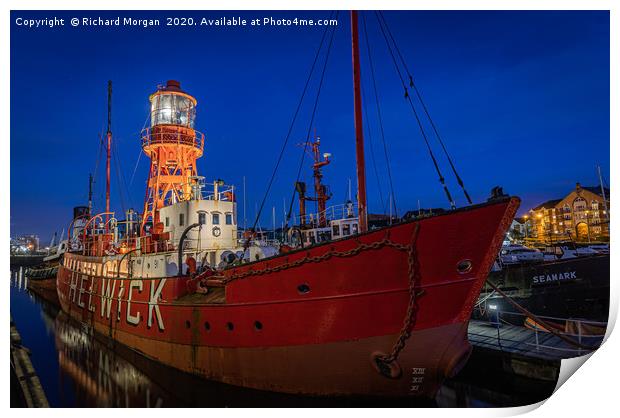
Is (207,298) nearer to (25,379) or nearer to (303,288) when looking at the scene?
(303,288)

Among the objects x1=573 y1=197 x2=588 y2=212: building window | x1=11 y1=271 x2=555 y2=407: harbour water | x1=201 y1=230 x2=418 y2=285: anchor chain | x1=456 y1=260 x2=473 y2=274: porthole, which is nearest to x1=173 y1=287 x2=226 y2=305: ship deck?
x1=201 y1=230 x2=418 y2=285: anchor chain

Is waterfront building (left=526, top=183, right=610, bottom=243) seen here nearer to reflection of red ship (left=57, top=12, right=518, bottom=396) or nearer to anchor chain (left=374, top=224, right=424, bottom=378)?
reflection of red ship (left=57, top=12, right=518, bottom=396)

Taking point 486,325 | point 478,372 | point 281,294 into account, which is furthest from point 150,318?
point 486,325

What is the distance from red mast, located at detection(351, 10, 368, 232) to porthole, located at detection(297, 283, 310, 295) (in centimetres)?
123

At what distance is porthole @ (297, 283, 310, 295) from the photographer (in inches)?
221

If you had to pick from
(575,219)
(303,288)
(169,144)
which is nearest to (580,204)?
(575,219)

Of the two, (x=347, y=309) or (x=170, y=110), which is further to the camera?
(x=170, y=110)

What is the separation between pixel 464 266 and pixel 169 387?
6.37 meters

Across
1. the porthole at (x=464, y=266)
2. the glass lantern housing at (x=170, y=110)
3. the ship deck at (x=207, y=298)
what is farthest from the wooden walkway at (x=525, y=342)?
the glass lantern housing at (x=170, y=110)

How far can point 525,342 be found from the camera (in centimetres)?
794

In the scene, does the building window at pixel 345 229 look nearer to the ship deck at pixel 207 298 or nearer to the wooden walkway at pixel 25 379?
the ship deck at pixel 207 298

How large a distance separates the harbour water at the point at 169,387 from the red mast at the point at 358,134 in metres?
2.86

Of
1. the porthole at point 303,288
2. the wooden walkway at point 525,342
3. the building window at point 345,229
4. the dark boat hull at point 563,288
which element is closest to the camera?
the porthole at point 303,288

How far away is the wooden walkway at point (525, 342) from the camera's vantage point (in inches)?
280
